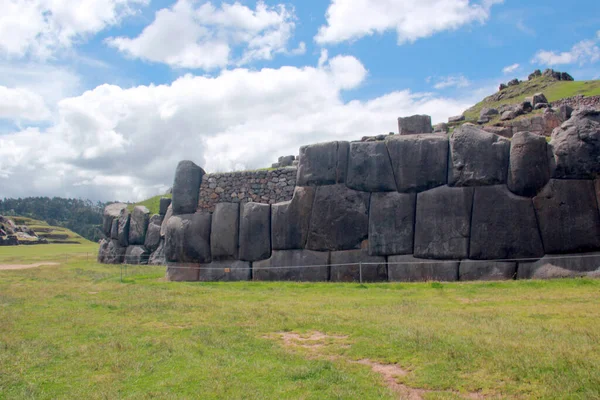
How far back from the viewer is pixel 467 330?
859 cm

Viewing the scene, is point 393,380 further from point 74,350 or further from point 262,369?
point 74,350

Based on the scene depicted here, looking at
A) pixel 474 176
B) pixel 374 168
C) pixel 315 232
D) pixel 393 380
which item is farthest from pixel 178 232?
pixel 393 380

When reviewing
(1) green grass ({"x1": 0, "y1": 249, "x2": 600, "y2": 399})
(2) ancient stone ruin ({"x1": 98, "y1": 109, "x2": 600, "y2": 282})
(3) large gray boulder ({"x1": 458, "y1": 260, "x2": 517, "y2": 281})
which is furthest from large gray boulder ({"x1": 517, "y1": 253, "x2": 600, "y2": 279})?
(1) green grass ({"x1": 0, "y1": 249, "x2": 600, "y2": 399})

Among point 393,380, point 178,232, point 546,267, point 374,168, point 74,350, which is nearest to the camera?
point 393,380

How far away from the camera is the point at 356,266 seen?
17.1m

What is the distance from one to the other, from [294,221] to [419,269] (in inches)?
187

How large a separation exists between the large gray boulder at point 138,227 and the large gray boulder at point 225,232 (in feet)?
57.2

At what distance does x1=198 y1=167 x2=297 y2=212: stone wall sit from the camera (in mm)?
19359

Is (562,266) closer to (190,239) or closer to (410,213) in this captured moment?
(410,213)

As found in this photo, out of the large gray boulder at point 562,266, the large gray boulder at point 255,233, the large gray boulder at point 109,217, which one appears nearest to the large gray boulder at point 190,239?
the large gray boulder at point 255,233

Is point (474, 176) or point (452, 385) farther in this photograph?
point (474, 176)

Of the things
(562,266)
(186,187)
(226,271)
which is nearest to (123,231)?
(186,187)

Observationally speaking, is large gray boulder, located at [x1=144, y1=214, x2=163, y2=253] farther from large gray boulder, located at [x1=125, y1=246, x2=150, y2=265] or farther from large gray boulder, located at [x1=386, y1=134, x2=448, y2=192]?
large gray boulder, located at [x1=386, y1=134, x2=448, y2=192]

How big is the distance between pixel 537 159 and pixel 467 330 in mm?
8878
